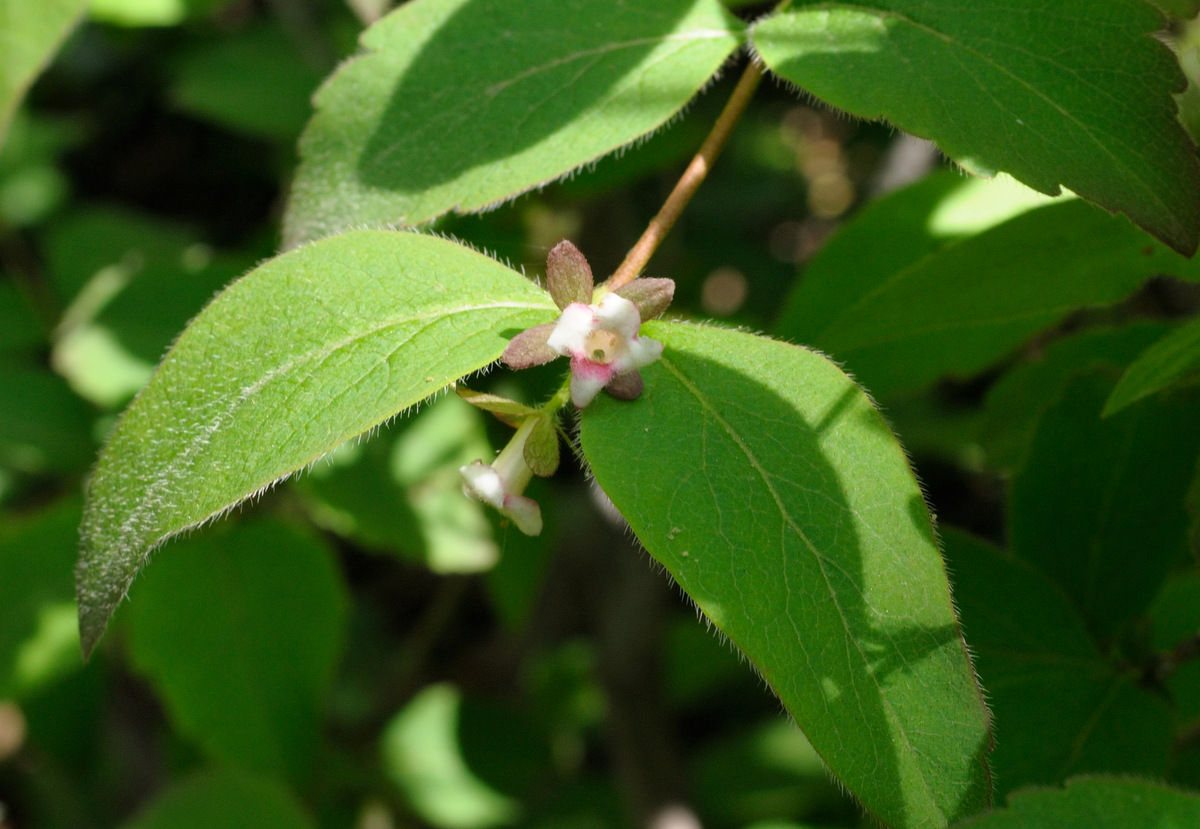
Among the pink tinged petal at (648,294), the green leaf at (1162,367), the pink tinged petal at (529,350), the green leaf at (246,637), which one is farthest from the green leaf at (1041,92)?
the green leaf at (246,637)

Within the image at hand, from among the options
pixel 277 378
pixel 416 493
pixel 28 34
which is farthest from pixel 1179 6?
pixel 416 493

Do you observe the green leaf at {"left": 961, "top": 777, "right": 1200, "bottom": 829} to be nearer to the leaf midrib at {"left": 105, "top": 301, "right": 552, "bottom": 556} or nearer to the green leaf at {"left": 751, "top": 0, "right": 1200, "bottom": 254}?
the green leaf at {"left": 751, "top": 0, "right": 1200, "bottom": 254}

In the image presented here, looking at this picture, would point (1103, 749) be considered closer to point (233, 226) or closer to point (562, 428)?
point (562, 428)

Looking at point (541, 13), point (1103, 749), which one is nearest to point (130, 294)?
point (541, 13)

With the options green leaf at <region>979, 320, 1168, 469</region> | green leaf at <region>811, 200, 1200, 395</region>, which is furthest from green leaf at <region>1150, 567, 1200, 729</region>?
green leaf at <region>811, 200, 1200, 395</region>

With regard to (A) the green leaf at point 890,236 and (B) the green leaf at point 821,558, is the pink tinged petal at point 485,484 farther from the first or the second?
(A) the green leaf at point 890,236
